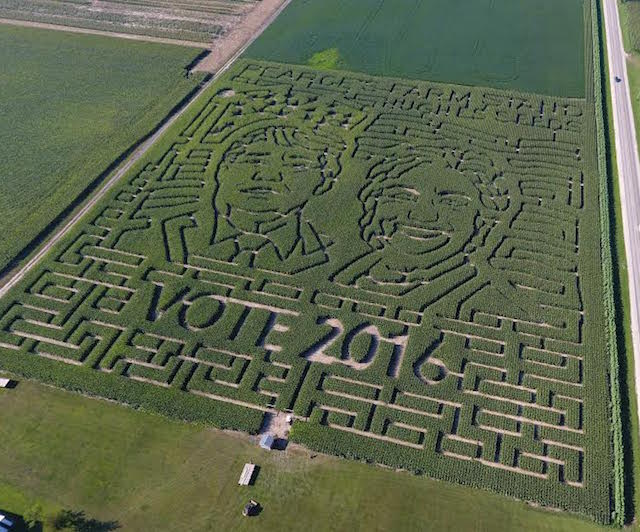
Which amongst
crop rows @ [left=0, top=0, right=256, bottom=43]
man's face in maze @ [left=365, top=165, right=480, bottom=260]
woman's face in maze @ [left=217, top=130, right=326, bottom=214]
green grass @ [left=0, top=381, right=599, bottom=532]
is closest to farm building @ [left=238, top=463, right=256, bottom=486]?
green grass @ [left=0, top=381, right=599, bottom=532]

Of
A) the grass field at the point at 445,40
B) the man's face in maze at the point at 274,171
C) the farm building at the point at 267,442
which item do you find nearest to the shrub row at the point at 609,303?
the grass field at the point at 445,40

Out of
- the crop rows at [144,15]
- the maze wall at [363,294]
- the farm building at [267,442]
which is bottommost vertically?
the farm building at [267,442]

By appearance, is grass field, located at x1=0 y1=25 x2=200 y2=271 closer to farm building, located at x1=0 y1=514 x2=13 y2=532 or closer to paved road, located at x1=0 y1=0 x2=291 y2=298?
paved road, located at x1=0 y1=0 x2=291 y2=298

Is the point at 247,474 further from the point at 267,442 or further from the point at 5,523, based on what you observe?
the point at 5,523

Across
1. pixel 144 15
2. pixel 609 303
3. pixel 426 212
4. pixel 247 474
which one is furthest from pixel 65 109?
pixel 609 303

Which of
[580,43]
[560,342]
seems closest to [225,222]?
[560,342]

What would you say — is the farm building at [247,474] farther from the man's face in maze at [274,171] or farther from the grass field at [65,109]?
the grass field at [65,109]
